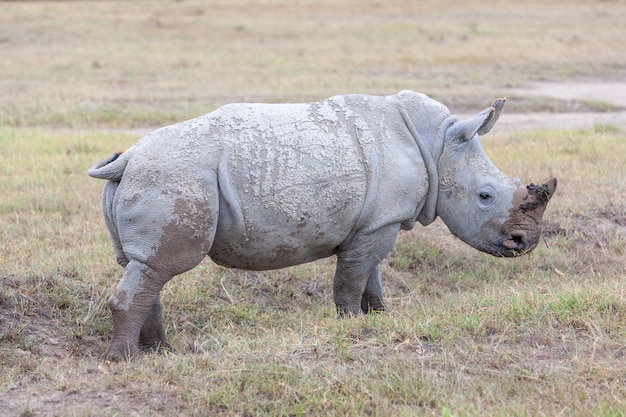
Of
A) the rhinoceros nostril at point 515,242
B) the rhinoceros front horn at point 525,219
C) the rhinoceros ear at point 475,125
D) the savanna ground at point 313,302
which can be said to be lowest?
the savanna ground at point 313,302

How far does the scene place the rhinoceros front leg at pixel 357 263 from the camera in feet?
20.0

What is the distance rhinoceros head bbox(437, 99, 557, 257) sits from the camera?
6168 mm

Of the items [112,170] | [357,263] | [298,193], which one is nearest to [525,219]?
[357,263]

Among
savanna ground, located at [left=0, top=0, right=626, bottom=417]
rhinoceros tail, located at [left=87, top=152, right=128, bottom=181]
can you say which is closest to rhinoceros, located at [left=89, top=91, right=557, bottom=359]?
rhinoceros tail, located at [left=87, top=152, right=128, bottom=181]

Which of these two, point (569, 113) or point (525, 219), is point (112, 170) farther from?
point (569, 113)

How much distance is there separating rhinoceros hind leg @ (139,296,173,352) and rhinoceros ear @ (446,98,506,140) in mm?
2289

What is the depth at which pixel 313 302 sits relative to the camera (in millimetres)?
7152

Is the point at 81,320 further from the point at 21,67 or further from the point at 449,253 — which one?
the point at 21,67

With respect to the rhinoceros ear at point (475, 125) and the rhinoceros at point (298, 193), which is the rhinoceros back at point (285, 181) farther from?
the rhinoceros ear at point (475, 125)

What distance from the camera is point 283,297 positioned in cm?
717

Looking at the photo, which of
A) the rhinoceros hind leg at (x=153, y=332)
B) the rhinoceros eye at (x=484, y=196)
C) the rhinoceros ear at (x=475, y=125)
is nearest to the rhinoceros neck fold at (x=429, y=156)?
the rhinoceros ear at (x=475, y=125)

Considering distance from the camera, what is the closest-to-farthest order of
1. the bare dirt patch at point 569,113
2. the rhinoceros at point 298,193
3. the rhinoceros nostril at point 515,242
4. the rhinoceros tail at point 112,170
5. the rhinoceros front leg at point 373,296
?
1. the rhinoceros at point 298,193
2. the rhinoceros tail at point 112,170
3. the rhinoceros nostril at point 515,242
4. the rhinoceros front leg at point 373,296
5. the bare dirt patch at point 569,113

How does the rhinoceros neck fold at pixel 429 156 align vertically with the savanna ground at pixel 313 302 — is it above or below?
above

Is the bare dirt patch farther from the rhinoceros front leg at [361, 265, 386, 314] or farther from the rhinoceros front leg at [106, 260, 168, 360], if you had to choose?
the rhinoceros front leg at [106, 260, 168, 360]
